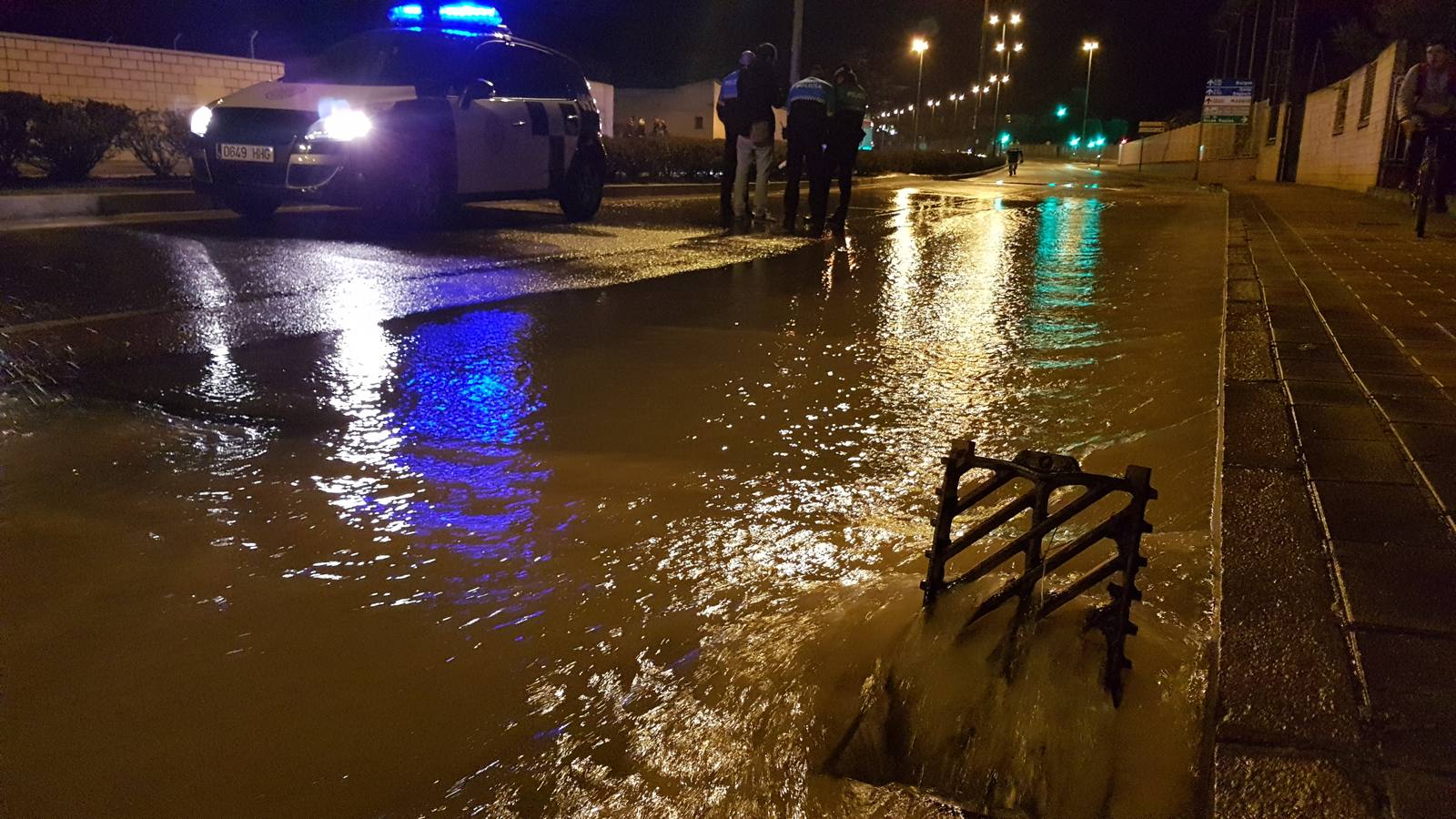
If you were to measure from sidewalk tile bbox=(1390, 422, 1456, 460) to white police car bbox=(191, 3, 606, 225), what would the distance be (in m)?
7.66

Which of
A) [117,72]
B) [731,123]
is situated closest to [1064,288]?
[731,123]

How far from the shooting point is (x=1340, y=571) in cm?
233

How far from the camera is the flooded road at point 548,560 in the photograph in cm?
193

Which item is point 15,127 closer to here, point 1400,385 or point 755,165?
point 755,165

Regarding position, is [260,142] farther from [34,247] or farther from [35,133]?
[35,133]

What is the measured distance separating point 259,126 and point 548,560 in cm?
733

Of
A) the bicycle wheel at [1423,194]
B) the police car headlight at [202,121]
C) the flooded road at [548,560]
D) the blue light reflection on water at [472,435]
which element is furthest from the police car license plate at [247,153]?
the bicycle wheel at [1423,194]

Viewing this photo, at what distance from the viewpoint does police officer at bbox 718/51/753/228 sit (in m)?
11.1

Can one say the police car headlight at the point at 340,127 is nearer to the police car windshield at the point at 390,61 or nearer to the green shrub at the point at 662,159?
the police car windshield at the point at 390,61

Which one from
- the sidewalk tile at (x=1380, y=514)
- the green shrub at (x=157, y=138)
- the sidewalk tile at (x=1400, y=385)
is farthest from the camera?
the green shrub at (x=157, y=138)

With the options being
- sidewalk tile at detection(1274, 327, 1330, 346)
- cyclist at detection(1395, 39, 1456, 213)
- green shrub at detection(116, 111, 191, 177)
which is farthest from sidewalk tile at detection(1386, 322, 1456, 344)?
green shrub at detection(116, 111, 191, 177)

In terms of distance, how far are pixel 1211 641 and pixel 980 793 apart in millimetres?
633

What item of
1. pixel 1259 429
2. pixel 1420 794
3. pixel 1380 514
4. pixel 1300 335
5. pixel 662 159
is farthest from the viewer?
pixel 662 159

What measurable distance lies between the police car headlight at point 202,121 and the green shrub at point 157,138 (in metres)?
2.62
